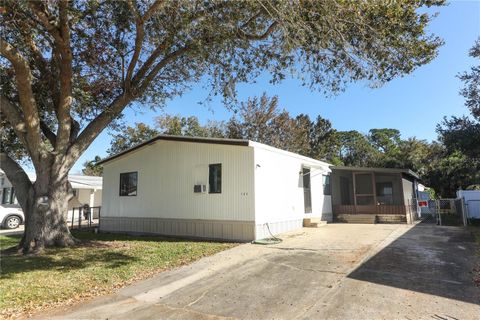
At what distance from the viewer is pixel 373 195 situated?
16672 millimetres

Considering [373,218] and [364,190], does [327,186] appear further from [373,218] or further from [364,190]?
[364,190]

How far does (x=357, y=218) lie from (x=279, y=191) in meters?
6.03

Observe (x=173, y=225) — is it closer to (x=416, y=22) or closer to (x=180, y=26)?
(x=180, y=26)

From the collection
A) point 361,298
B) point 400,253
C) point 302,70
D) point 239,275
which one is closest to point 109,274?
point 239,275

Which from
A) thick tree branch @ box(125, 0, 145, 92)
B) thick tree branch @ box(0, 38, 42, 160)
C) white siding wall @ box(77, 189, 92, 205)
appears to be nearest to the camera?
thick tree branch @ box(0, 38, 42, 160)

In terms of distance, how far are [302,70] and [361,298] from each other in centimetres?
651

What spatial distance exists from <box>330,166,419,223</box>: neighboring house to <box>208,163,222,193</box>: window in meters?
7.82

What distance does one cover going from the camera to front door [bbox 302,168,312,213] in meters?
14.5

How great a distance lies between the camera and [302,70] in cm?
955

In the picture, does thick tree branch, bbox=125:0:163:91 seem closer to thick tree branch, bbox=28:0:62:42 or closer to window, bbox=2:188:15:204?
thick tree branch, bbox=28:0:62:42

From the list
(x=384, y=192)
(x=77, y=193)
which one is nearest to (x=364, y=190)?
(x=384, y=192)

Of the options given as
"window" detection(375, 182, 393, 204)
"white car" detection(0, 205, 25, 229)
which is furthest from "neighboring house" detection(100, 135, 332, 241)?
"white car" detection(0, 205, 25, 229)

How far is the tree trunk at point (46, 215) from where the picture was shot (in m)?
8.86

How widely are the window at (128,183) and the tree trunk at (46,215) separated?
4197mm
